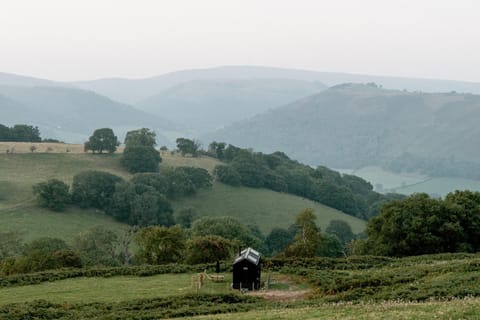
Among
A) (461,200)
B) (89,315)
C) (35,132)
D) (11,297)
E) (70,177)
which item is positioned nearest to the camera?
(89,315)

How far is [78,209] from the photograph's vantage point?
111m

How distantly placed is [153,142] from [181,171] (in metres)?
24.8

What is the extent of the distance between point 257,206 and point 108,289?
8693 centimetres

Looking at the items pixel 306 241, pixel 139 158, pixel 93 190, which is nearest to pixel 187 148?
pixel 139 158

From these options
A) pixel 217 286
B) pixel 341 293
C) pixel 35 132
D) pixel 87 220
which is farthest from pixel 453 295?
pixel 35 132

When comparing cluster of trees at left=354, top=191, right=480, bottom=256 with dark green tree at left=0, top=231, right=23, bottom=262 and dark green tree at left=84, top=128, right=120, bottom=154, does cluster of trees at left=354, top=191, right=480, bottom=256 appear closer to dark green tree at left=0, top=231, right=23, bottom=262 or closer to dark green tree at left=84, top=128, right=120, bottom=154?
dark green tree at left=0, top=231, right=23, bottom=262

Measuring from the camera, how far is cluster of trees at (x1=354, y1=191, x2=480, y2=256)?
57.2 m

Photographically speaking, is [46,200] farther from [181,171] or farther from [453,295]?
[453,295]

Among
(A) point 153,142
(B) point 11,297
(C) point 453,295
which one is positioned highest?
(A) point 153,142

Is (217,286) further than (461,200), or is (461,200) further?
(461,200)

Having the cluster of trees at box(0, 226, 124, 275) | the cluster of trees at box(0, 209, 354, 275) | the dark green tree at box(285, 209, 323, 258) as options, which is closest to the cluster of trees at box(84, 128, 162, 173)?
the cluster of trees at box(0, 226, 124, 275)

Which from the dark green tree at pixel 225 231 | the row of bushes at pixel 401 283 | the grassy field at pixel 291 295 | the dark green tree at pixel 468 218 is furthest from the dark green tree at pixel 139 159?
the row of bushes at pixel 401 283

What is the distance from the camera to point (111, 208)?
11294 centimetres

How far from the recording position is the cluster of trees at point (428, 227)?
188 feet
